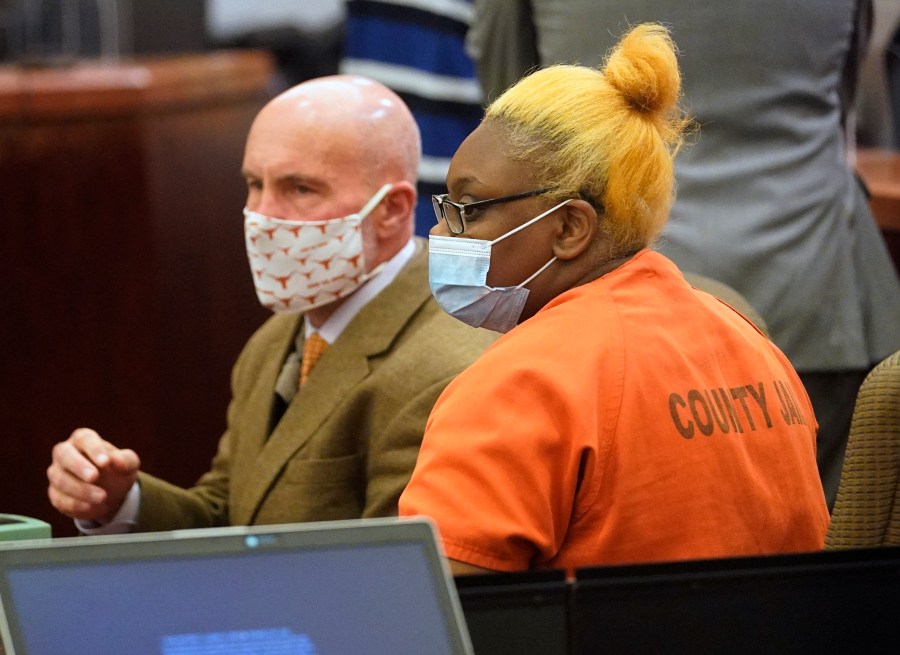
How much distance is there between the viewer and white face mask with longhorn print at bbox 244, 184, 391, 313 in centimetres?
226

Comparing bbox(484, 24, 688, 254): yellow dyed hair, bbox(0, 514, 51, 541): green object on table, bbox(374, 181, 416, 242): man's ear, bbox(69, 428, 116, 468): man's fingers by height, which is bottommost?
bbox(69, 428, 116, 468): man's fingers

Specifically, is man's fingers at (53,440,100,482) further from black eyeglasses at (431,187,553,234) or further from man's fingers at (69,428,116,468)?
black eyeglasses at (431,187,553,234)

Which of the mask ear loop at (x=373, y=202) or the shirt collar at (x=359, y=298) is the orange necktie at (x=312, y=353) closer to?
the shirt collar at (x=359, y=298)

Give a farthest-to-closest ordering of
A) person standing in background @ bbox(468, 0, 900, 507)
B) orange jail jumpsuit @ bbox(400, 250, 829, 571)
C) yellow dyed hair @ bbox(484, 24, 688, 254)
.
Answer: person standing in background @ bbox(468, 0, 900, 507)
yellow dyed hair @ bbox(484, 24, 688, 254)
orange jail jumpsuit @ bbox(400, 250, 829, 571)

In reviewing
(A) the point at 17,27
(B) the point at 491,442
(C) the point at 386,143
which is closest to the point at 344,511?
(C) the point at 386,143

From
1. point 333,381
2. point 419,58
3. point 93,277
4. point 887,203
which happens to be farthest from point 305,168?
point 887,203

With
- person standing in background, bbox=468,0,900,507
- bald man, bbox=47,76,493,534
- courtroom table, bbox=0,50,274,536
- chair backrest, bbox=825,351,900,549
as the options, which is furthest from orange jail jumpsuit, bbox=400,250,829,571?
courtroom table, bbox=0,50,274,536

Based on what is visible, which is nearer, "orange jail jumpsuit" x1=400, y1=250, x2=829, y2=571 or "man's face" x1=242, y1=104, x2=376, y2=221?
"orange jail jumpsuit" x1=400, y1=250, x2=829, y2=571

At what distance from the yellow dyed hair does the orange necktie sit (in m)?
0.78

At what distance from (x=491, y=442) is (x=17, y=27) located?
3919 mm

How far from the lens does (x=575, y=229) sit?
1.56m

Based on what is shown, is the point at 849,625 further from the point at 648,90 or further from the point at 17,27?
the point at 17,27

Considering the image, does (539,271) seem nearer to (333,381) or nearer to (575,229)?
(575,229)

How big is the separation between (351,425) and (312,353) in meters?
0.23
